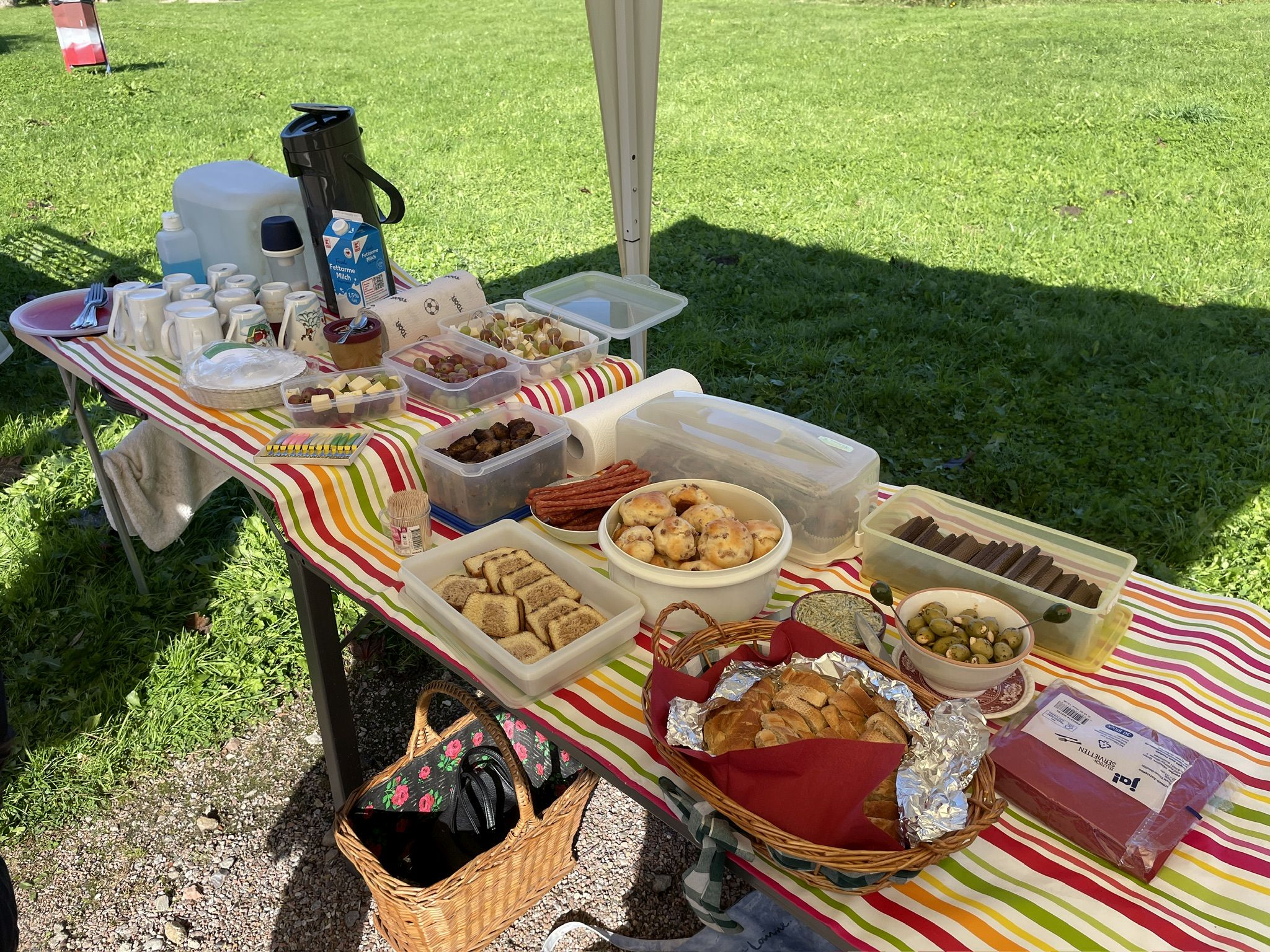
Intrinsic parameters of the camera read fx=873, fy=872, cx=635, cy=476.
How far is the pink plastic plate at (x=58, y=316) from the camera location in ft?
9.33

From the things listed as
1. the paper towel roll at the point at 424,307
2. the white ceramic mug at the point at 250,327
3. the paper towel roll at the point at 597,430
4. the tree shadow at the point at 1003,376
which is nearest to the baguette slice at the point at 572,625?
the paper towel roll at the point at 597,430

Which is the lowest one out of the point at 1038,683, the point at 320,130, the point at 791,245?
the point at 791,245

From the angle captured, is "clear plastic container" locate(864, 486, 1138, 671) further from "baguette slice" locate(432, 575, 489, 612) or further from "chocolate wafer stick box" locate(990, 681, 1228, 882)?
"baguette slice" locate(432, 575, 489, 612)

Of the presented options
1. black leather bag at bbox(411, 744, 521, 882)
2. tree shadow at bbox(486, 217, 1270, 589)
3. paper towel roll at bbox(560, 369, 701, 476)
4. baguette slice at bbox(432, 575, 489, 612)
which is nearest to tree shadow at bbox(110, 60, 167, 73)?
tree shadow at bbox(486, 217, 1270, 589)

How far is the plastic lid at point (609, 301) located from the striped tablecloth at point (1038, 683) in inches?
20.2

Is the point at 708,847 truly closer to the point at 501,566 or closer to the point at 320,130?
the point at 501,566

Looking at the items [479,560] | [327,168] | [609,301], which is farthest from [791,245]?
[479,560]

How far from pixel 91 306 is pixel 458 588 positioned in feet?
6.62

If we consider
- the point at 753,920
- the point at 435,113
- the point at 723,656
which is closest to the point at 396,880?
the point at 753,920

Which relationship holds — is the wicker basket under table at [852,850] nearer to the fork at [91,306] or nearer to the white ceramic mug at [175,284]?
the white ceramic mug at [175,284]

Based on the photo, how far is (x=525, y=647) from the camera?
1618mm

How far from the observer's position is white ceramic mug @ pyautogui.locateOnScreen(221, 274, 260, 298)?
275 cm

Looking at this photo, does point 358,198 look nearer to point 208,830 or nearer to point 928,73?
point 208,830

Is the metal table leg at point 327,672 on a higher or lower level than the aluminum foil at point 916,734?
lower
